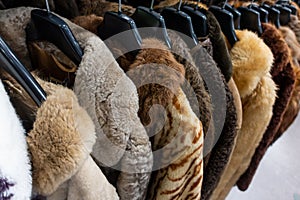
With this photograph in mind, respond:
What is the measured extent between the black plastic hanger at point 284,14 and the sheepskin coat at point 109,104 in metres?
0.69

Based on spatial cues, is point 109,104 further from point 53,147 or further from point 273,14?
point 273,14

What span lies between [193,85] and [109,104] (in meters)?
0.18

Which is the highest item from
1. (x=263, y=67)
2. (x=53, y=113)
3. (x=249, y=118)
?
(x=53, y=113)

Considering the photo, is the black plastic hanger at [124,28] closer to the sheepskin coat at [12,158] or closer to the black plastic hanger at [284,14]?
the sheepskin coat at [12,158]

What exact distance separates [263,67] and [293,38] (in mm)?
333

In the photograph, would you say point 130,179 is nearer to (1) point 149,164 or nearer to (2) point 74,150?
(1) point 149,164

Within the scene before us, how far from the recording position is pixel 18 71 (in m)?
0.39

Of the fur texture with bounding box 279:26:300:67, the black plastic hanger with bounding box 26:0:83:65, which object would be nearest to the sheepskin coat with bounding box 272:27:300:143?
the fur texture with bounding box 279:26:300:67

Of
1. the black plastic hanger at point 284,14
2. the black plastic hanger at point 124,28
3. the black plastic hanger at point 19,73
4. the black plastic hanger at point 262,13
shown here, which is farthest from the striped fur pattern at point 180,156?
the black plastic hanger at point 284,14

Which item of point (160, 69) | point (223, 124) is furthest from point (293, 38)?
point (160, 69)

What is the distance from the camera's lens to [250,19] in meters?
0.84

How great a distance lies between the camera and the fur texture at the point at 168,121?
1.73 feet

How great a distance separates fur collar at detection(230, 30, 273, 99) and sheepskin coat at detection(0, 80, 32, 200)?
18.9 inches

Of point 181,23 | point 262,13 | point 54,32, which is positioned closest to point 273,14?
point 262,13
